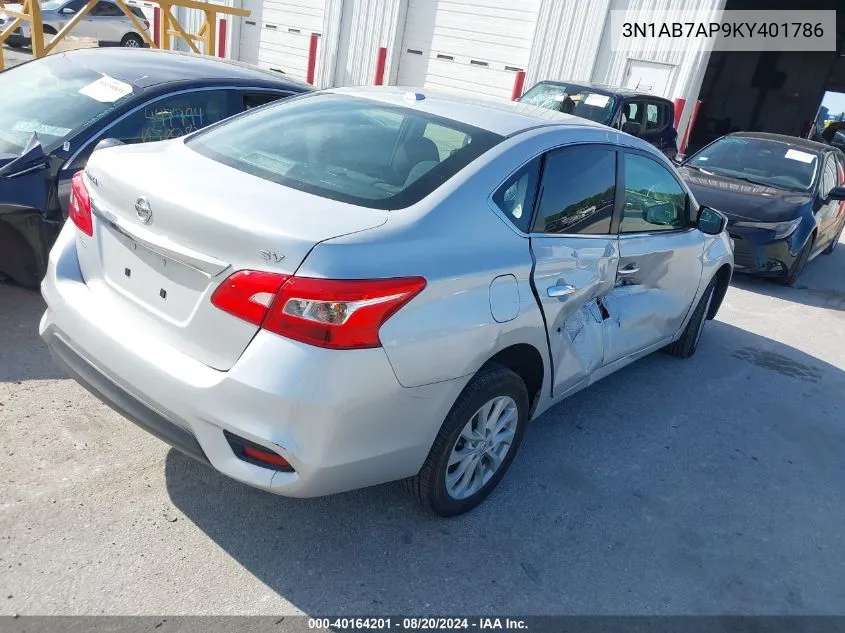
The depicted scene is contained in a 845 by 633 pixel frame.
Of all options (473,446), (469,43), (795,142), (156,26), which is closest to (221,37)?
(156,26)

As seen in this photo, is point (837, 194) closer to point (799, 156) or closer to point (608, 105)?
point (799, 156)

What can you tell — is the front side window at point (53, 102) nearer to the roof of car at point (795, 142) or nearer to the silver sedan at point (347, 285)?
the silver sedan at point (347, 285)

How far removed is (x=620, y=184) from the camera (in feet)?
11.8

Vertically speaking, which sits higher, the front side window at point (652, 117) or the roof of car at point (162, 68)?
the roof of car at point (162, 68)

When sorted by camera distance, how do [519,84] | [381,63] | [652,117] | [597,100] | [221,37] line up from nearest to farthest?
1. [597,100]
2. [652,117]
3. [519,84]
4. [381,63]
5. [221,37]

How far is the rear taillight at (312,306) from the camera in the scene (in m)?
2.14

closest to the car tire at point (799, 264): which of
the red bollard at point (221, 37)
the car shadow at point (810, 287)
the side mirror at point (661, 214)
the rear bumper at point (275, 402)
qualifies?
the car shadow at point (810, 287)

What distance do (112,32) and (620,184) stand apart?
19.8m

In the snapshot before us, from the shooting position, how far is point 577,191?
325 centimetres

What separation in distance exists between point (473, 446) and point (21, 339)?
2579 millimetres

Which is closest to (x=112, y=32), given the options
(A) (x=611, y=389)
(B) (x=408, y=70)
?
(B) (x=408, y=70)

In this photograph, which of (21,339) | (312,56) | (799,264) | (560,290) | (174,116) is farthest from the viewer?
(312,56)

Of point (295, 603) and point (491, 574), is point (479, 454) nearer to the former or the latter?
point (491, 574)

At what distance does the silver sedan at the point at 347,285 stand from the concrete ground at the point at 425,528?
0.33 meters
